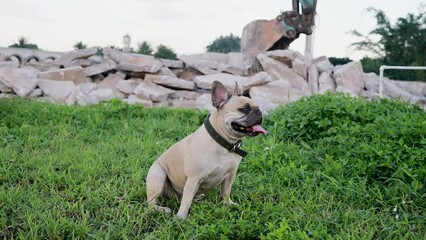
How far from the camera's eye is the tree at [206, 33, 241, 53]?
25.6m

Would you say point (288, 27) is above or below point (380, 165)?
above

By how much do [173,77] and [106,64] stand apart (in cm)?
175

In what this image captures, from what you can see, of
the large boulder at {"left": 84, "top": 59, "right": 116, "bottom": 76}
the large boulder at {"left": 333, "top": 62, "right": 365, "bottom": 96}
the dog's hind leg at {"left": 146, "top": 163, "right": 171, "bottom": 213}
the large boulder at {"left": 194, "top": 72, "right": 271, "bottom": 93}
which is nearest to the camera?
the dog's hind leg at {"left": 146, "top": 163, "right": 171, "bottom": 213}

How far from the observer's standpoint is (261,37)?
11383 millimetres

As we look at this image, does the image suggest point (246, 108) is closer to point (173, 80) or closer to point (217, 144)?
point (217, 144)

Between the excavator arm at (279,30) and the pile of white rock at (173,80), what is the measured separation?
36.3 inches

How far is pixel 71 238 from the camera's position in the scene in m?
2.53

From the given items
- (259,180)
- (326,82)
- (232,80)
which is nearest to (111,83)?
(232,80)

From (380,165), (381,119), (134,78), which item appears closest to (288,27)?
(134,78)

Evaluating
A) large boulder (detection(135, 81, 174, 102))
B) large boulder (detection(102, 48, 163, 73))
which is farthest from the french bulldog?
large boulder (detection(102, 48, 163, 73))

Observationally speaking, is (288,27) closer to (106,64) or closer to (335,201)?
(106,64)

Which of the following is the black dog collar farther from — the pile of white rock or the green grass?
the pile of white rock

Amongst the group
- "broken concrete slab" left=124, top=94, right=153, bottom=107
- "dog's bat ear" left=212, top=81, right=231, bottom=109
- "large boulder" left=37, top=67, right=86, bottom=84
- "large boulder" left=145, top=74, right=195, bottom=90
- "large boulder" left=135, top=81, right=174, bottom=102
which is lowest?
"broken concrete slab" left=124, top=94, right=153, bottom=107

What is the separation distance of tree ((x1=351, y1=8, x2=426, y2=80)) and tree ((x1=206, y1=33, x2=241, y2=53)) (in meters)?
12.0
